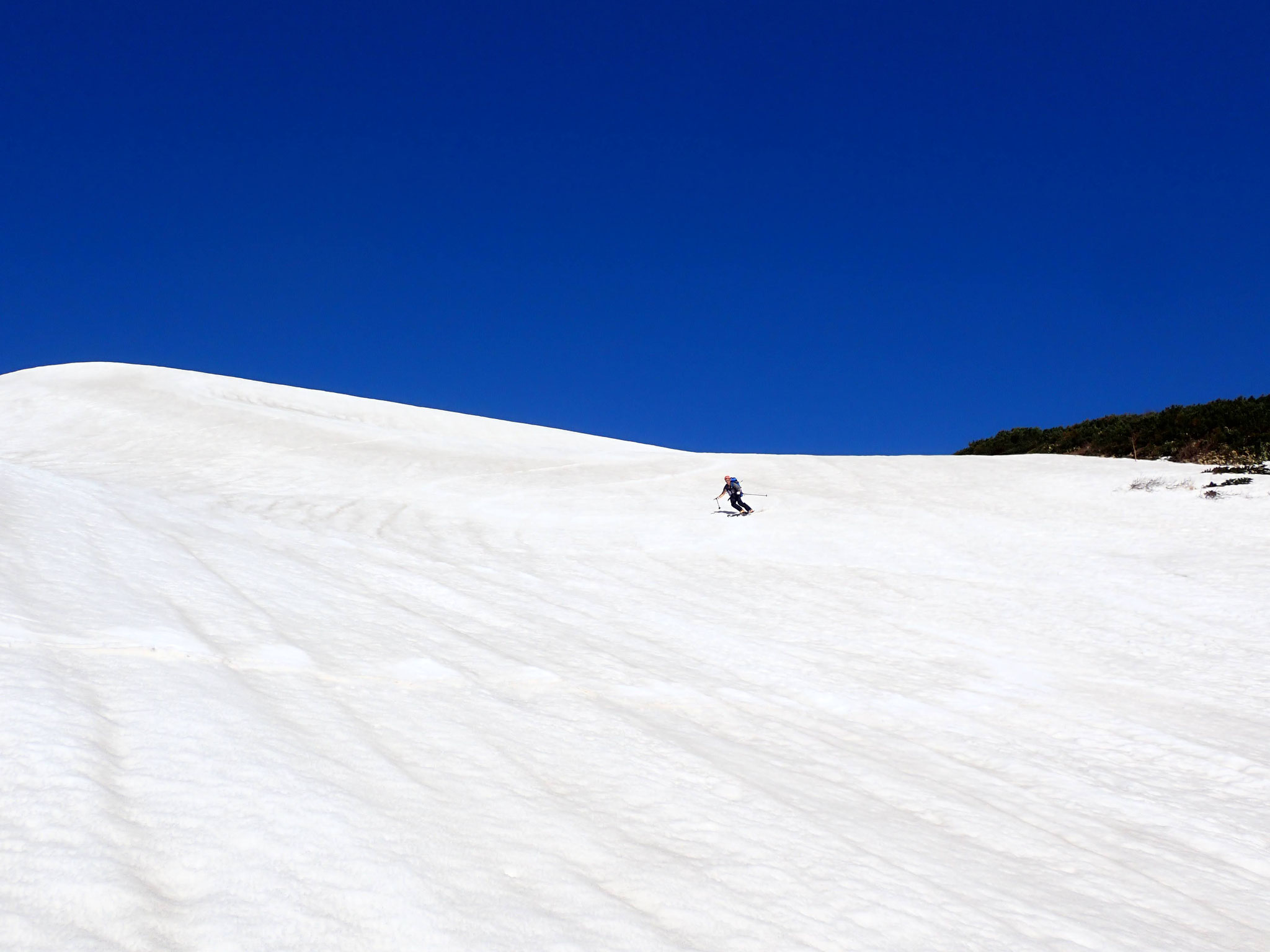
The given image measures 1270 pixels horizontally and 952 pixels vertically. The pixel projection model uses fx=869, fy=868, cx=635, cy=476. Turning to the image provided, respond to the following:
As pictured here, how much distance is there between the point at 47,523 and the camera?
24.4ft

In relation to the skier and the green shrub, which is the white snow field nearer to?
the skier

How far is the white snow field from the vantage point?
110 inches

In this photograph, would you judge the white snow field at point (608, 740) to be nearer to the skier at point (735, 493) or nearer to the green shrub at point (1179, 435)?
the skier at point (735, 493)

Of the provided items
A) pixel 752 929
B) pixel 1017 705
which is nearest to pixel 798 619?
pixel 1017 705

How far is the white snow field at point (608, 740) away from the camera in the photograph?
2791mm

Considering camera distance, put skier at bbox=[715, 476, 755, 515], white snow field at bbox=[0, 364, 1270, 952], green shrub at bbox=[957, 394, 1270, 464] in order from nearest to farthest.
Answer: white snow field at bbox=[0, 364, 1270, 952], skier at bbox=[715, 476, 755, 515], green shrub at bbox=[957, 394, 1270, 464]

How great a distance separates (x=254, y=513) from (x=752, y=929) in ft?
44.5

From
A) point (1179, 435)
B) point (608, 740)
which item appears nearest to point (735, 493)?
point (608, 740)

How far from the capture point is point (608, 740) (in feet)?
16.1

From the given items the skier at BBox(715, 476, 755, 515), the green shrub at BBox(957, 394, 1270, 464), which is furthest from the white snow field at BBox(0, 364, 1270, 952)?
the green shrub at BBox(957, 394, 1270, 464)

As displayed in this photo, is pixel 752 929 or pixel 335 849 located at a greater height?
pixel 335 849

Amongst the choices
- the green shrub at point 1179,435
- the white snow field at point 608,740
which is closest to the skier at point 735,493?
the white snow field at point 608,740

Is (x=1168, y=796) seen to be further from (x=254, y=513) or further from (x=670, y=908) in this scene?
(x=254, y=513)

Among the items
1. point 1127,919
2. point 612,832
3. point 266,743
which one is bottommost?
point 1127,919
